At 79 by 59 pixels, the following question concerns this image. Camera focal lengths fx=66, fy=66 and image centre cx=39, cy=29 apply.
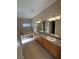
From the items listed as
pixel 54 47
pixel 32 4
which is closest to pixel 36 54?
pixel 54 47

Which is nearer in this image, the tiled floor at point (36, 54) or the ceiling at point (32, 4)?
the tiled floor at point (36, 54)

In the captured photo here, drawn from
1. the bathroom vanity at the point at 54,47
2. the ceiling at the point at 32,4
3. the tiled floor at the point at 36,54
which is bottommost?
the tiled floor at the point at 36,54

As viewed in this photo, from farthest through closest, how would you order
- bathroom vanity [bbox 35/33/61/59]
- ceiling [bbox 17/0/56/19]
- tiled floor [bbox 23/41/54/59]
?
1. ceiling [bbox 17/0/56/19]
2. tiled floor [bbox 23/41/54/59]
3. bathroom vanity [bbox 35/33/61/59]

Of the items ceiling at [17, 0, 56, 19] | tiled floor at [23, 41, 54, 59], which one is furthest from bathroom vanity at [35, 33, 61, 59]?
ceiling at [17, 0, 56, 19]

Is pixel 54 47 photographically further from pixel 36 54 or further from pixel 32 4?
pixel 32 4

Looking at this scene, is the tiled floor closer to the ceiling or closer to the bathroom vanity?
the bathroom vanity

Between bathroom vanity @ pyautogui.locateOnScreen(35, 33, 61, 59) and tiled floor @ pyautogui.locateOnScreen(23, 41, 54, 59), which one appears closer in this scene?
bathroom vanity @ pyautogui.locateOnScreen(35, 33, 61, 59)

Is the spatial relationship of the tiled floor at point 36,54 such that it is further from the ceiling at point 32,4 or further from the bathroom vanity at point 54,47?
the ceiling at point 32,4

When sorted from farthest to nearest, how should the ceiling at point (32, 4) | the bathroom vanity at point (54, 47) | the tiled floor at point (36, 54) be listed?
the ceiling at point (32, 4), the tiled floor at point (36, 54), the bathroom vanity at point (54, 47)

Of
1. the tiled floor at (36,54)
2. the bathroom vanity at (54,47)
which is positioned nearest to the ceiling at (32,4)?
the bathroom vanity at (54,47)

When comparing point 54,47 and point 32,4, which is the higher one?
point 32,4
